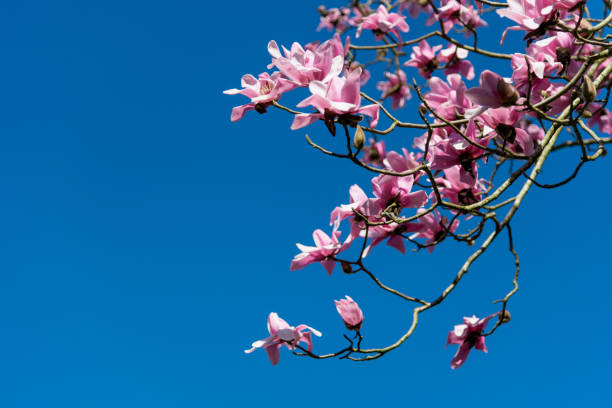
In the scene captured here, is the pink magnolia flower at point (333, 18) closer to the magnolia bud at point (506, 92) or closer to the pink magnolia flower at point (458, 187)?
the pink magnolia flower at point (458, 187)

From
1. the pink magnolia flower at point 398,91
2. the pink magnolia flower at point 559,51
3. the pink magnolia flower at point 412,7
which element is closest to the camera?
the pink magnolia flower at point 559,51

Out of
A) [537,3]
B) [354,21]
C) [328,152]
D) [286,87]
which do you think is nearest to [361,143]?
[328,152]

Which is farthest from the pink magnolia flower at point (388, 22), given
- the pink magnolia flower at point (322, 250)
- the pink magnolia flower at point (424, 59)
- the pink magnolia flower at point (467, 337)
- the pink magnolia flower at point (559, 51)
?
the pink magnolia flower at point (467, 337)

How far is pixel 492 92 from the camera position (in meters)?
1.21

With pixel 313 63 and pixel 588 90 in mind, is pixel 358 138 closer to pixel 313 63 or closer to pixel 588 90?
pixel 313 63

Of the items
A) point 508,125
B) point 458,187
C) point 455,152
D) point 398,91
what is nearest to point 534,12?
A: point 508,125

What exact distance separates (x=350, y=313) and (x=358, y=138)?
67 cm

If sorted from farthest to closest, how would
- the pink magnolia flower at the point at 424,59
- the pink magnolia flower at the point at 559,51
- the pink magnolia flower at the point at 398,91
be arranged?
1. the pink magnolia flower at the point at 398,91
2. the pink magnolia flower at the point at 424,59
3. the pink magnolia flower at the point at 559,51

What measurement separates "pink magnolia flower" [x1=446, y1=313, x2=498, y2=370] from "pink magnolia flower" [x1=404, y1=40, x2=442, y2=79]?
1556mm

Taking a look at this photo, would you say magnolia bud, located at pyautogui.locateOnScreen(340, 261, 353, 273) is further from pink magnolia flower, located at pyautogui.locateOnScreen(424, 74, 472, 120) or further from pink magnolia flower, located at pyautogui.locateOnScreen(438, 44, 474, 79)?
pink magnolia flower, located at pyautogui.locateOnScreen(438, 44, 474, 79)

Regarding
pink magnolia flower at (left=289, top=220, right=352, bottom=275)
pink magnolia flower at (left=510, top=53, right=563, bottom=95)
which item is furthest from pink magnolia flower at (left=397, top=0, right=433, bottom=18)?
pink magnolia flower at (left=289, top=220, right=352, bottom=275)

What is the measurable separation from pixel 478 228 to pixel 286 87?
2.78 ft

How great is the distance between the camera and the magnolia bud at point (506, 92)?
118 centimetres

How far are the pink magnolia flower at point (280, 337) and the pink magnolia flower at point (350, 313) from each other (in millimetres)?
100
